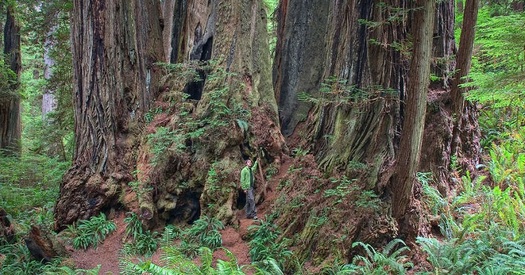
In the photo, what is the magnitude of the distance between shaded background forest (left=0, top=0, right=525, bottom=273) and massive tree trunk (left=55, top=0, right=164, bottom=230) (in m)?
0.03

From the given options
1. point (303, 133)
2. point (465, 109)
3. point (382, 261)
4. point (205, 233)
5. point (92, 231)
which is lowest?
point (92, 231)

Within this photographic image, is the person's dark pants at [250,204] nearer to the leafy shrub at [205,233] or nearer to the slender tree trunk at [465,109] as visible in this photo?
the leafy shrub at [205,233]

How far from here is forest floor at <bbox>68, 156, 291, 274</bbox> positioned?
6.81 metres

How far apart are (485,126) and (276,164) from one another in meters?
4.54

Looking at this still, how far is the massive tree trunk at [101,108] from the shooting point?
317 inches

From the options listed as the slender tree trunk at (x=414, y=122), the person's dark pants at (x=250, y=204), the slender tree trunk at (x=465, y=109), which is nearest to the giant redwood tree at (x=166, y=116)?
the person's dark pants at (x=250, y=204)

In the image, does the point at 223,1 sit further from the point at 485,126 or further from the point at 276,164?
the point at 485,126

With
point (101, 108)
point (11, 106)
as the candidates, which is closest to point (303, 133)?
point (101, 108)

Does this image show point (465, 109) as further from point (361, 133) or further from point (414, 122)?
point (414, 122)

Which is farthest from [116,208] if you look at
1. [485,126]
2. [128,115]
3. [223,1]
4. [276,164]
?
[485,126]

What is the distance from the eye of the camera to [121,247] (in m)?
7.34

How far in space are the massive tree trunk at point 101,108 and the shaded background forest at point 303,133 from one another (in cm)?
3

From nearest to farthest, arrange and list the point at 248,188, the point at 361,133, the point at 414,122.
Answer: the point at 414,122 → the point at 361,133 → the point at 248,188

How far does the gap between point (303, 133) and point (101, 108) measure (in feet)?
14.7
